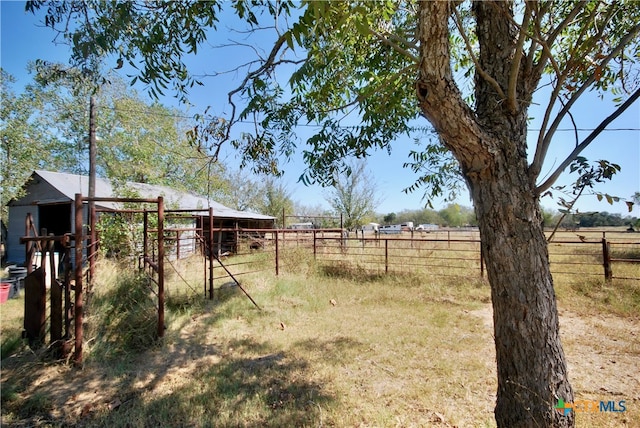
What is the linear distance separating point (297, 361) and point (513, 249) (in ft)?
9.72

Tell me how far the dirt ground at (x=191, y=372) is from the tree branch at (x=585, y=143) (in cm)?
230

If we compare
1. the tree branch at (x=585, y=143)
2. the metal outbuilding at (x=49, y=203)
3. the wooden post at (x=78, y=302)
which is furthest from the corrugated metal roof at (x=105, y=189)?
the tree branch at (x=585, y=143)

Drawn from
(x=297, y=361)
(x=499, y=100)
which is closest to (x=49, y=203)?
(x=297, y=361)

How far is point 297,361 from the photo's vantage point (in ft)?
12.3

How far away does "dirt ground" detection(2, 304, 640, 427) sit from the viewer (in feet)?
9.53

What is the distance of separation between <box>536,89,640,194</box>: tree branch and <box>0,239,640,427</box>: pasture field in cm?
207

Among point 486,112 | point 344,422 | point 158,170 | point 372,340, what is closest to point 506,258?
point 486,112

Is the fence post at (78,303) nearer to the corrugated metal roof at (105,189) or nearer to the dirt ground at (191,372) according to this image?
the dirt ground at (191,372)

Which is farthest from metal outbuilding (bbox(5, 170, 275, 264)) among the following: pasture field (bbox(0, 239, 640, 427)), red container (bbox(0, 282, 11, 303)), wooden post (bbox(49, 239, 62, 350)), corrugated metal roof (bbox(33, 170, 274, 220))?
wooden post (bbox(49, 239, 62, 350))

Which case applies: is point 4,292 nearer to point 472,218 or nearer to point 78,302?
point 78,302

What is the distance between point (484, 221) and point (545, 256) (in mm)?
418

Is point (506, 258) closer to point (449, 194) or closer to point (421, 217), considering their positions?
point (449, 194)

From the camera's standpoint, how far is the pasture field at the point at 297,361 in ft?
8.98

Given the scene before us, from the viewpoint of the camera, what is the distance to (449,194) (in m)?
3.29
